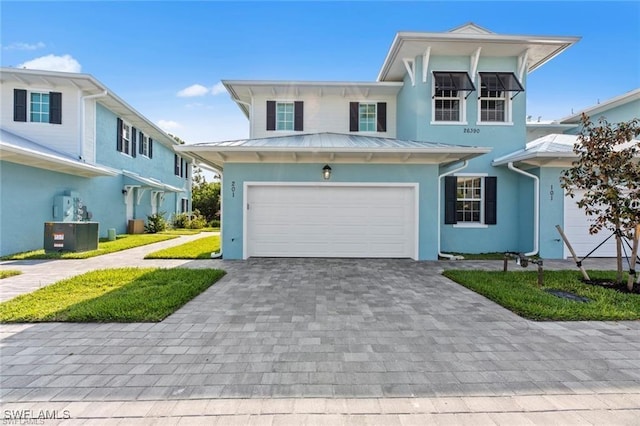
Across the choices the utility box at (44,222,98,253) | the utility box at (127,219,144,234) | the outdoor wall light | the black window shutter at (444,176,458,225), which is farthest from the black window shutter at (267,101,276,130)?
the utility box at (127,219,144,234)

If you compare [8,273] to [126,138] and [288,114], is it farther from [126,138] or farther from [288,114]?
[126,138]

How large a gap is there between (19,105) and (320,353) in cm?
1517

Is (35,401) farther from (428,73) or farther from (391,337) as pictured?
(428,73)

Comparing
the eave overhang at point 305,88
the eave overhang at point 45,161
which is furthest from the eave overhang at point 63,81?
the eave overhang at point 305,88

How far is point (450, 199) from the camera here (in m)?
A: 9.91

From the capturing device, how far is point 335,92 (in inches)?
448

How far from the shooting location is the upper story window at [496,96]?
10.1m

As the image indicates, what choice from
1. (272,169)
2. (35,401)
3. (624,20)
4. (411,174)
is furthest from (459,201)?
(35,401)

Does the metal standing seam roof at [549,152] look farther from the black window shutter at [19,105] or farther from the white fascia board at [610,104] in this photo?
the black window shutter at [19,105]

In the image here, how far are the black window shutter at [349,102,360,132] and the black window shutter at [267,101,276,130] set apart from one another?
2.94 metres

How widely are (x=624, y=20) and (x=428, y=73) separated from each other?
6.84 meters

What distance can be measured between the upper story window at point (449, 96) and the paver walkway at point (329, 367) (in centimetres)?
752

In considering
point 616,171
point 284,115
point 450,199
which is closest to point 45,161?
point 284,115

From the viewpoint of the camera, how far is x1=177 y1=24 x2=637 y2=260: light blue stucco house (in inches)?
336
